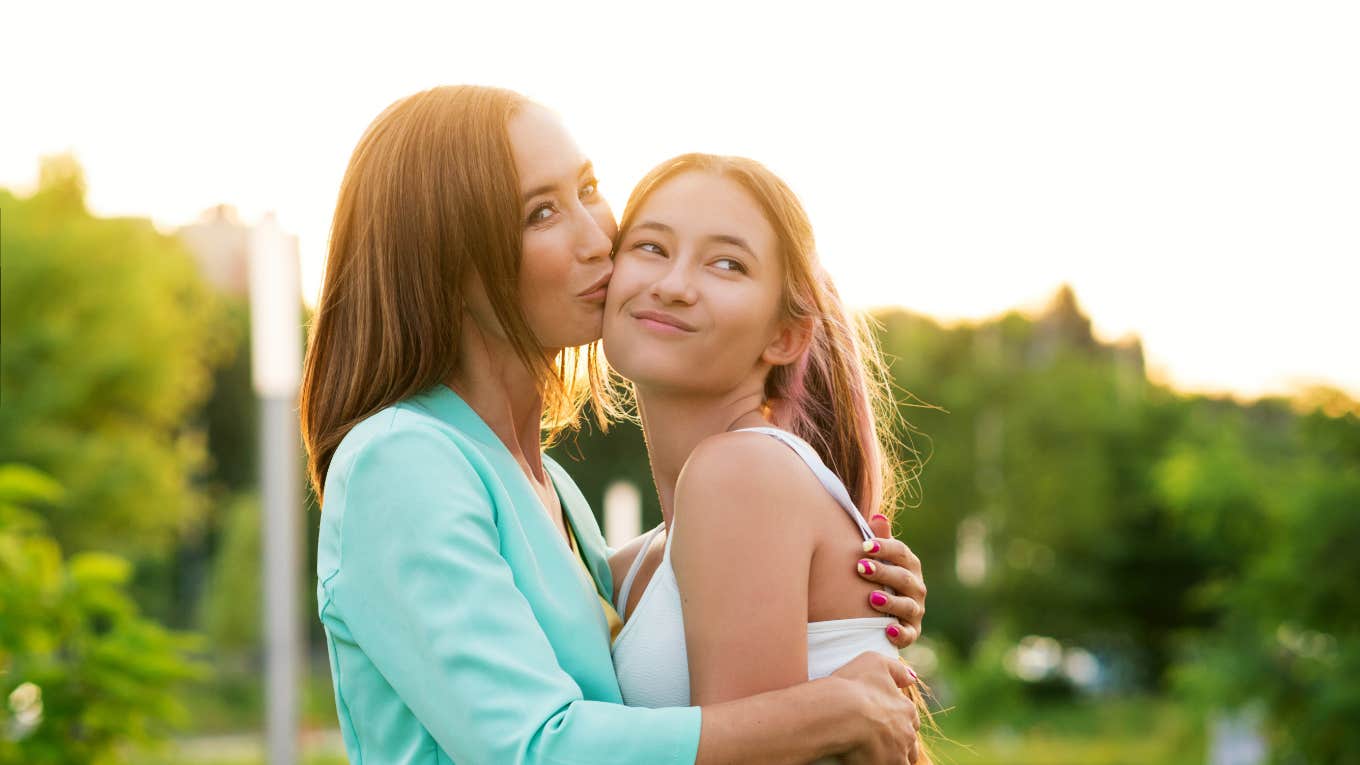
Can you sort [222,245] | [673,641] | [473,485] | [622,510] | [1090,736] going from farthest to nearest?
1. [222,245]
2. [1090,736]
3. [622,510]
4. [673,641]
5. [473,485]

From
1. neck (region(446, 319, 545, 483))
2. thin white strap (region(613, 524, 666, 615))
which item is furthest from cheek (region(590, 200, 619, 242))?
thin white strap (region(613, 524, 666, 615))

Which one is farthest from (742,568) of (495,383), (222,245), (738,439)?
(222,245)

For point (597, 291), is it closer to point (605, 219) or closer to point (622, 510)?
point (605, 219)

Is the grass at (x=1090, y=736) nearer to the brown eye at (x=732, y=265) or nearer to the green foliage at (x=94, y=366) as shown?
Answer: the green foliage at (x=94, y=366)

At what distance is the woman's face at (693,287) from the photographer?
86.3 inches

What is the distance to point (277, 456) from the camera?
6.14m

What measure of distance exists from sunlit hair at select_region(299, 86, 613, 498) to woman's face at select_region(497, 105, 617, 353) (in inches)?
1.2

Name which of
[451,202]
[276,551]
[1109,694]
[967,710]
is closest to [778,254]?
[451,202]

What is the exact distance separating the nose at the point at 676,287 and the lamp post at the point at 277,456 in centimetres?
408

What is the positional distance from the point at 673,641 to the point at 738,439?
0.96 feet

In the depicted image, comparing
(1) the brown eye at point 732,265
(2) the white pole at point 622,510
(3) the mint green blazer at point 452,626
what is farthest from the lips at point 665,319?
(2) the white pole at point 622,510

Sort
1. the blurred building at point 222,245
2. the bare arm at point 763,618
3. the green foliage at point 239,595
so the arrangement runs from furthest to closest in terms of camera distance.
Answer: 1. the blurred building at point 222,245
2. the green foliage at point 239,595
3. the bare arm at point 763,618

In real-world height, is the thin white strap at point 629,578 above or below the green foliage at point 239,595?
above

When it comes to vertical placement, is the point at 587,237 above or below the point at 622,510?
above
